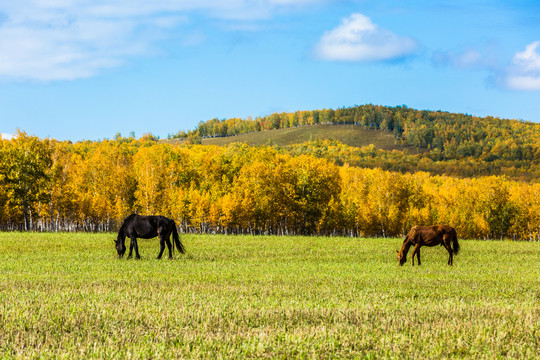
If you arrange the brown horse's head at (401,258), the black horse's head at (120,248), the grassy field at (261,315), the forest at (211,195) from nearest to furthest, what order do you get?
the grassy field at (261,315)
the brown horse's head at (401,258)
the black horse's head at (120,248)
the forest at (211,195)

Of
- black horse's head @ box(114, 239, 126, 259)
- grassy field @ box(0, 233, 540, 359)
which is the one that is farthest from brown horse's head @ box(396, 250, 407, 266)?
black horse's head @ box(114, 239, 126, 259)

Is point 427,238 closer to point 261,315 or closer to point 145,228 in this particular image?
point 145,228

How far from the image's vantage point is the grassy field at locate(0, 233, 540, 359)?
8539 mm

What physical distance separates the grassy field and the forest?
51.8 m

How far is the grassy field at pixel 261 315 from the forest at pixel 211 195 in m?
51.8

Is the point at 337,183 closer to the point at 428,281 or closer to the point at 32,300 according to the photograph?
the point at 428,281

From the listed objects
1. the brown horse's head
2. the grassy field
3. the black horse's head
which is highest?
the black horse's head

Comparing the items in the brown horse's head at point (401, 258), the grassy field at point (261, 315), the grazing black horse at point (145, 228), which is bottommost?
the brown horse's head at point (401, 258)

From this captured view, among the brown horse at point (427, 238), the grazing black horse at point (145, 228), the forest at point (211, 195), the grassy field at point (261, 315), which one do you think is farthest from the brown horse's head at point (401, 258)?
the forest at point (211, 195)

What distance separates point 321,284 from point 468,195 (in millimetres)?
91620

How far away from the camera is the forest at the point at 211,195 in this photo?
66.8 meters

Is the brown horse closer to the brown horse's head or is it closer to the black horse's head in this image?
the brown horse's head

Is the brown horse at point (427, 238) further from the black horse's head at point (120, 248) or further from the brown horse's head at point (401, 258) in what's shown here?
the black horse's head at point (120, 248)

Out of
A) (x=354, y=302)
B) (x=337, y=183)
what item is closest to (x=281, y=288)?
(x=354, y=302)
